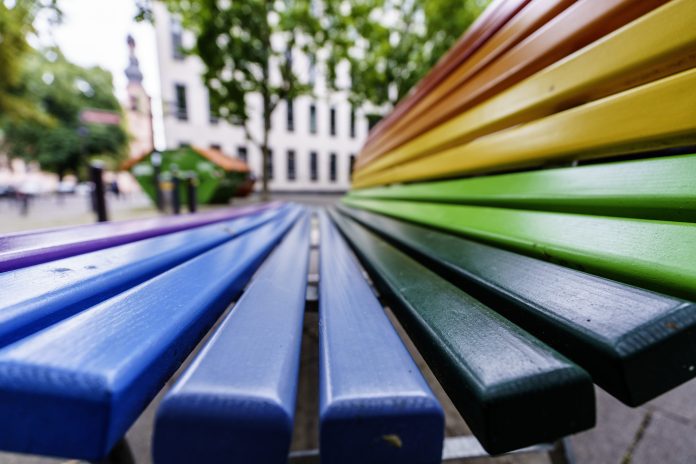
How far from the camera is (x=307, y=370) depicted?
1.55 m

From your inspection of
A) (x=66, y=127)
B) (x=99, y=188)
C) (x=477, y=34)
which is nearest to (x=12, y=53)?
(x=99, y=188)

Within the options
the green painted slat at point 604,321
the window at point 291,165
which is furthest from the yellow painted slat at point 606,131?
the window at point 291,165

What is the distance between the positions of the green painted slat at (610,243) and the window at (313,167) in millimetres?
21276

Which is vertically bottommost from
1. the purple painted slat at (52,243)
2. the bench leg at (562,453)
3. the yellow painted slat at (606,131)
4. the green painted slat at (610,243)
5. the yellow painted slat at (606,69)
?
the bench leg at (562,453)

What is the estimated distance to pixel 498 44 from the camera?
105cm

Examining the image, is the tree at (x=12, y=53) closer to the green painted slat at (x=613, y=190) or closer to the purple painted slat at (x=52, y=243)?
the purple painted slat at (x=52, y=243)

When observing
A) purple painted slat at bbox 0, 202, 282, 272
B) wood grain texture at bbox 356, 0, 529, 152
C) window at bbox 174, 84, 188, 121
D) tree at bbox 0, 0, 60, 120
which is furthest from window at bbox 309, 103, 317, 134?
purple painted slat at bbox 0, 202, 282, 272

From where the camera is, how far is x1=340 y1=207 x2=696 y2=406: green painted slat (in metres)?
0.33

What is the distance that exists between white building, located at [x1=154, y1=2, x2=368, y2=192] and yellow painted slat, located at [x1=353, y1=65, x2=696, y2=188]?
15833mm

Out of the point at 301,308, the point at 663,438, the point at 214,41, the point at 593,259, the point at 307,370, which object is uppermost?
the point at 214,41

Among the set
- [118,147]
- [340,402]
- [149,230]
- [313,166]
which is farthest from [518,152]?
[118,147]

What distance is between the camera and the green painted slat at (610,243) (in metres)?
0.42

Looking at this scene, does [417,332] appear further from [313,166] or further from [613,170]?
[313,166]

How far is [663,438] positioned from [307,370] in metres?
1.46
